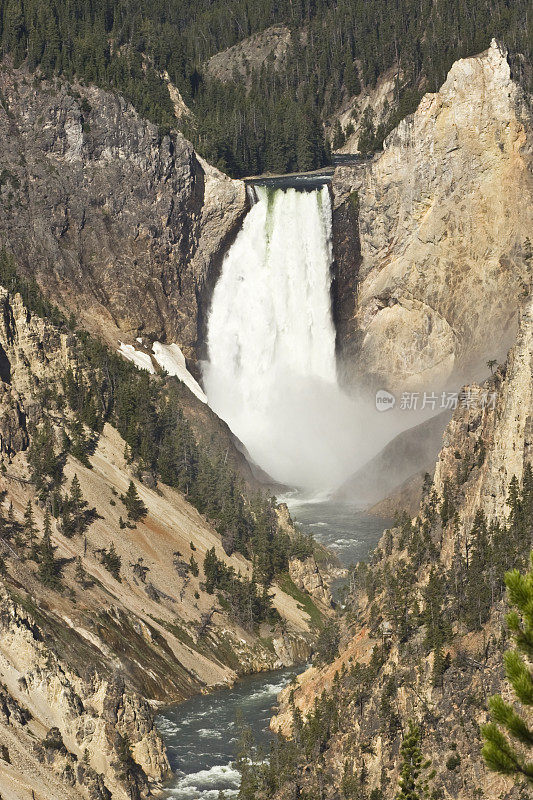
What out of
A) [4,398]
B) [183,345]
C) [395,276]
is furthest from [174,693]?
[395,276]

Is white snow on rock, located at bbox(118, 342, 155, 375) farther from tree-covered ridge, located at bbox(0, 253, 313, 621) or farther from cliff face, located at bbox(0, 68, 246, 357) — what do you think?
tree-covered ridge, located at bbox(0, 253, 313, 621)

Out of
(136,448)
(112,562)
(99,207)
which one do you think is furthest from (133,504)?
(99,207)

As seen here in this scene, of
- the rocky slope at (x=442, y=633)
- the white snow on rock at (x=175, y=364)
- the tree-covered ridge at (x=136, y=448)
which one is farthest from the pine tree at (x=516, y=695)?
the white snow on rock at (x=175, y=364)

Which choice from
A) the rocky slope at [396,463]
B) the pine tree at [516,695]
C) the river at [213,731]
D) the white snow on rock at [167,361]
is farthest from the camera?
the white snow on rock at [167,361]

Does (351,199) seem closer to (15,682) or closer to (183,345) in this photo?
(183,345)

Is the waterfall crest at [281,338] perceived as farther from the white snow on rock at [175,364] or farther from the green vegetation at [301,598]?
the green vegetation at [301,598]

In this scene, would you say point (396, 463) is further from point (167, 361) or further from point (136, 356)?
point (136, 356)
